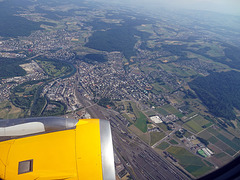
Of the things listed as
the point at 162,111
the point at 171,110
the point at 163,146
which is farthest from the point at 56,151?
the point at 171,110

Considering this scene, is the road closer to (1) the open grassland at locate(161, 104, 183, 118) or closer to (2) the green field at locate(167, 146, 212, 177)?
(2) the green field at locate(167, 146, 212, 177)

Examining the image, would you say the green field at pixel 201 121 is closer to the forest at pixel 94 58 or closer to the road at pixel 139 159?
the road at pixel 139 159

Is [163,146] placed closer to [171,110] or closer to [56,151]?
[171,110]

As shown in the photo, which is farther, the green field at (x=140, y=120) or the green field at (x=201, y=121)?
the green field at (x=201, y=121)

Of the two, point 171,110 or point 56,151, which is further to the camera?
point 171,110

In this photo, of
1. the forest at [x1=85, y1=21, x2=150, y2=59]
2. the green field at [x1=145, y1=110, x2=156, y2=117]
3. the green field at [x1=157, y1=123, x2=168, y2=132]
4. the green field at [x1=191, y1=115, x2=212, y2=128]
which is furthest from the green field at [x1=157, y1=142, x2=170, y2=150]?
the forest at [x1=85, y1=21, x2=150, y2=59]

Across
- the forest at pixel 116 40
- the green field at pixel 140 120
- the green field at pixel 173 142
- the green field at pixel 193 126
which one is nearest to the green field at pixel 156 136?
the green field at pixel 173 142
